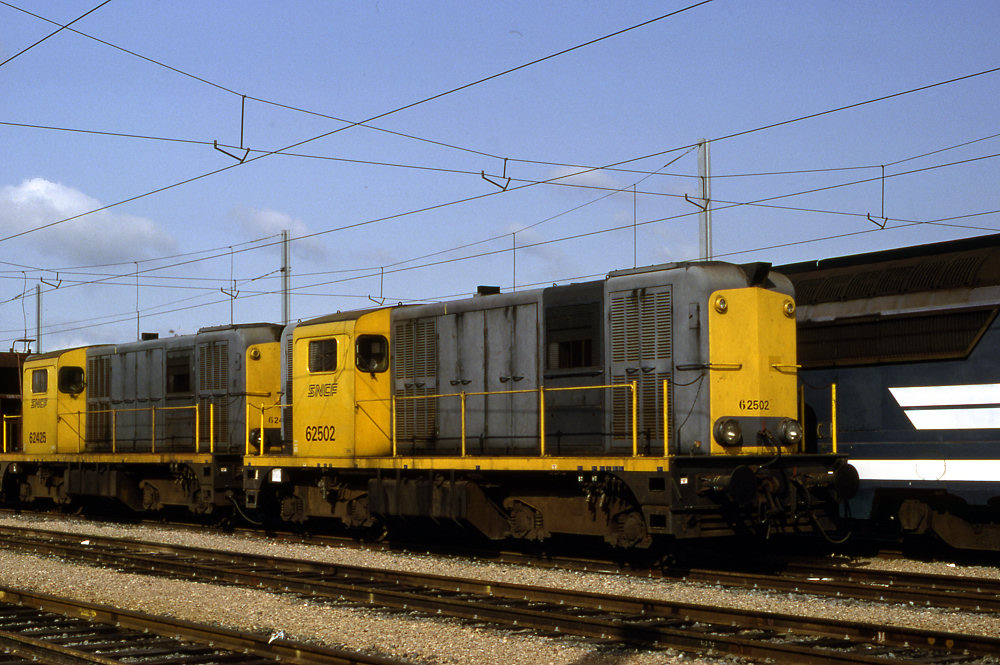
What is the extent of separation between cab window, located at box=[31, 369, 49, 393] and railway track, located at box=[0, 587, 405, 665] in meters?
13.6

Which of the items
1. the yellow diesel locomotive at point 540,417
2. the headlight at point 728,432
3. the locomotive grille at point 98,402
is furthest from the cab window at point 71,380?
the headlight at point 728,432

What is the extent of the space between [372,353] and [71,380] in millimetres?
9729

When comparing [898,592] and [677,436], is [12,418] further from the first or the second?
[898,592]

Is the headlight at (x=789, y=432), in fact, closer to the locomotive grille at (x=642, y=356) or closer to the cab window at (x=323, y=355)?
the locomotive grille at (x=642, y=356)

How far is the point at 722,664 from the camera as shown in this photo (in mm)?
7074

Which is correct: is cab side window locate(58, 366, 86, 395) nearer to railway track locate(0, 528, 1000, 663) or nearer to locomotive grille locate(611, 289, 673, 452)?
railway track locate(0, 528, 1000, 663)

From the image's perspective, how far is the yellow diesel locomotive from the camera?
11469 mm

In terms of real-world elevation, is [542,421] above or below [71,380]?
below

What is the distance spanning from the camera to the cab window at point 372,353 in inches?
579

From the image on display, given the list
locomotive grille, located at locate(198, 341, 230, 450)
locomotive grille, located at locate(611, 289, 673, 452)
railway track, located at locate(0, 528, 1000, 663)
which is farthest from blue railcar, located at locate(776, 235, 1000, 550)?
locomotive grille, located at locate(198, 341, 230, 450)

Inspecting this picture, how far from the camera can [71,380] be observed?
21578 millimetres

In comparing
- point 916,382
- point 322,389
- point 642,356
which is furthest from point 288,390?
point 916,382

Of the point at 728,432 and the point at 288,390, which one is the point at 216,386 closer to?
the point at 288,390

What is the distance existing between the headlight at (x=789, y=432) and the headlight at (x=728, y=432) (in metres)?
0.67
